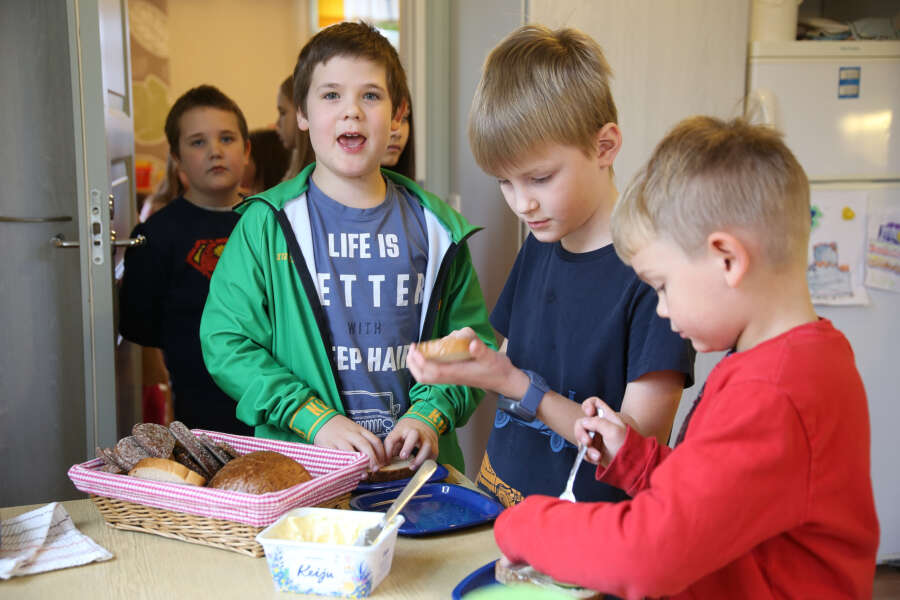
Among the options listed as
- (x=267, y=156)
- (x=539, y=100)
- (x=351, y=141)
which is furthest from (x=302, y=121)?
(x=267, y=156)

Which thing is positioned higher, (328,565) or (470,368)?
(470,368)

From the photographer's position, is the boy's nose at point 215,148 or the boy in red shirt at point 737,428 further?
the boy's nose at point 215,148

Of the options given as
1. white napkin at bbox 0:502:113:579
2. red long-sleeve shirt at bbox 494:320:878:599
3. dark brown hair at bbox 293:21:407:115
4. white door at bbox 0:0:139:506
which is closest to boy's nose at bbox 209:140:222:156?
white door at bbox 0:0:139:506

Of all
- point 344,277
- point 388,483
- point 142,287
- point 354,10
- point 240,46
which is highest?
point 354,10

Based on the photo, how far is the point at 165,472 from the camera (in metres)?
1.00

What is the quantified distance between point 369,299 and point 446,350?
49 cm

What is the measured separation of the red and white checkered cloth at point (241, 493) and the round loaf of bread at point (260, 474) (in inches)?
1.0

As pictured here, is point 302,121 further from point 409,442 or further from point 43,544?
point 43,544

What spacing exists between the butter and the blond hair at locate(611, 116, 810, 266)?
444 mm

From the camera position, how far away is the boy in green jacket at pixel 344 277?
1.45 m

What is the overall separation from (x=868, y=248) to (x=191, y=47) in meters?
4.67

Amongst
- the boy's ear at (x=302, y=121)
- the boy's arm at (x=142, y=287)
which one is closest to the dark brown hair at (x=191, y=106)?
the boy's arm at (x=142, y=287)

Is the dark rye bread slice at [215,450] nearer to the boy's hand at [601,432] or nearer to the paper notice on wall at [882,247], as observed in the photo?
the boy's hand at [601,432]

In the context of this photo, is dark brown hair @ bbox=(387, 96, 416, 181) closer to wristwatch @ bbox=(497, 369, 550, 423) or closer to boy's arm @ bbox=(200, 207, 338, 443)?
boy's arm @ bbox=(200, 207, 338, 443)
